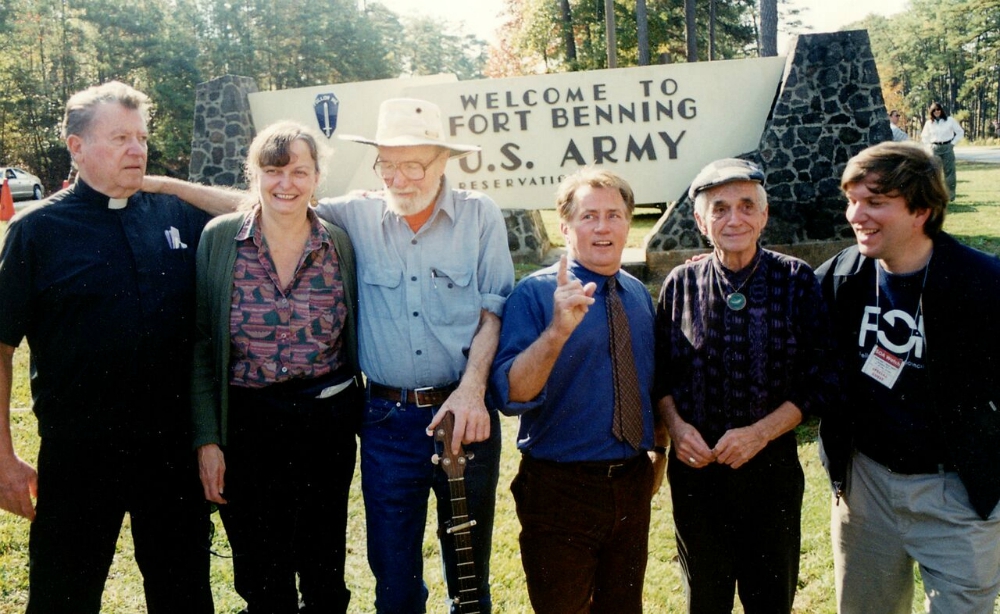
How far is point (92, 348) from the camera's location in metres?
2.38

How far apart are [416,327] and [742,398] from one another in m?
1.09

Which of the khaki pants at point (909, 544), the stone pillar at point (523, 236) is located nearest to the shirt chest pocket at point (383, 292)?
the khaki pants at point (909, 544)

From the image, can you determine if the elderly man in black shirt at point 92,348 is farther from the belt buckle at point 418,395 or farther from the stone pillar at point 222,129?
the stone pillar at point 222,129

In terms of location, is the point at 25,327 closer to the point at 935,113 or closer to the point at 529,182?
the point at 529,182

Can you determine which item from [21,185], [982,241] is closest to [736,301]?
[982,241]

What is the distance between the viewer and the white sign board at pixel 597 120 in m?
8.56

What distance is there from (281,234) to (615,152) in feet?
21.9

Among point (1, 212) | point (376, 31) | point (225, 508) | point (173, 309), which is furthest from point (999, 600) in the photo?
point (376, 31)

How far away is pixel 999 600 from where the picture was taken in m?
3.04

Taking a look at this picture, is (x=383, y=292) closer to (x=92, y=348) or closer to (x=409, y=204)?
(x=409, y=204)

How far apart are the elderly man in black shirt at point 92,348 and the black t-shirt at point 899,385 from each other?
2268 mm

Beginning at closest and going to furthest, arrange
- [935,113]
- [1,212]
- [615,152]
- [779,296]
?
[779,296] → [615,152] → [935,113] → [1,212]

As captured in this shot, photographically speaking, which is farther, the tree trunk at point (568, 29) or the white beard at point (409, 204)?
the tree trunk at point (568, 29)

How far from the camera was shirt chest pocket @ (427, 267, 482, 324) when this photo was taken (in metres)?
2.56
